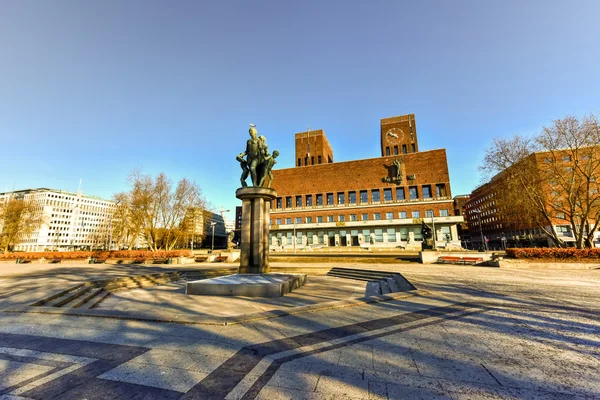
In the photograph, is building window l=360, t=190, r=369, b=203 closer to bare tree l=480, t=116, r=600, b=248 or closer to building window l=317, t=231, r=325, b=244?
building window l=317, t=231, r=325, b=244

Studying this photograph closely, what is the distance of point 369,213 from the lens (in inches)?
2082

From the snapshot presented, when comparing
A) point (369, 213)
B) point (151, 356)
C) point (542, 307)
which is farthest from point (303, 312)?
point (369, 213)

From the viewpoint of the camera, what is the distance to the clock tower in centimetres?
6291

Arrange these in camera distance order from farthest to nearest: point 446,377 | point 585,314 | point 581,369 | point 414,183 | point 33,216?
point 414,183 < point 33,216 < point 585,314 < point 581,369 < point 446,377

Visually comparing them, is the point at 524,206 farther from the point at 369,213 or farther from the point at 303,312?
the point at 303,312

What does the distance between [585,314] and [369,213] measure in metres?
47.1

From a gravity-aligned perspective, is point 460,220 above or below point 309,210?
below

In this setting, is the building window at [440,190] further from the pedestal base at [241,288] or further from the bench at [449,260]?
the pedestal base at [241,288]

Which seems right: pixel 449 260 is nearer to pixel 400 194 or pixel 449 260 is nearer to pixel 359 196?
pixel 400 194

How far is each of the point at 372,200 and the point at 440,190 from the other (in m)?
12.9

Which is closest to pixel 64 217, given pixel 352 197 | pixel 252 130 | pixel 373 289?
pixel 352 197

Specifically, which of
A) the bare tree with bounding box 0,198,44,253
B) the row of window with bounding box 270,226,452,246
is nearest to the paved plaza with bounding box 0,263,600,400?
the row of window with bounding box 270,226,452,246

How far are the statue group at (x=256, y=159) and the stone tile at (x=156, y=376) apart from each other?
11170mm

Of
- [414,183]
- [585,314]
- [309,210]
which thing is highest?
[414,183]
